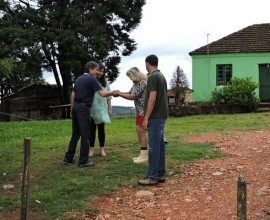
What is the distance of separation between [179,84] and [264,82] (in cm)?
966

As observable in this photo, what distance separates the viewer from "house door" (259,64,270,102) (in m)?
28.8

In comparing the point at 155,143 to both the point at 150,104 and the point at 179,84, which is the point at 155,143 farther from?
the point at 179,84

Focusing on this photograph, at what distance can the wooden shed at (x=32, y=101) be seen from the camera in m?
32.2

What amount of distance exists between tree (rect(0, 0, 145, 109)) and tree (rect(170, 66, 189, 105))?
6.98 meters

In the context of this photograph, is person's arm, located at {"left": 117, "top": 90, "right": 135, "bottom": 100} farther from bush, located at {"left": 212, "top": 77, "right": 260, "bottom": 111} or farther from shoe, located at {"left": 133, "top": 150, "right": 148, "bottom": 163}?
bush, located at {"left": 212, "top": 77, "right": 260, "bottom": 111}

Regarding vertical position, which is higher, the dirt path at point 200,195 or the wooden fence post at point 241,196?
the wooden fence post at point 241,196

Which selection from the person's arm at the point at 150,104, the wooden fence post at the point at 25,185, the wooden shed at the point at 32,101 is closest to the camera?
the wooden fence post at the point at 25,185

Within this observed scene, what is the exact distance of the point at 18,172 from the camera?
9.12 m

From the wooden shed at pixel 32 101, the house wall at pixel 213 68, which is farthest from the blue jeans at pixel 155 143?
the wooden shed at pixel 32 101

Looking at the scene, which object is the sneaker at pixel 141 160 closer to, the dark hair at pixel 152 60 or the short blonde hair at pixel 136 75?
the short blonde hair at pixel 136 75

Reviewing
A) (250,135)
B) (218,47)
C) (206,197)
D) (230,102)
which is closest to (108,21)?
(218,47)

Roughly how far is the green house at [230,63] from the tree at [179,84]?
4.21 m

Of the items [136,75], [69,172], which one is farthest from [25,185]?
[136,75]

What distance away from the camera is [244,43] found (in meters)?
30.0
